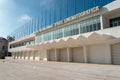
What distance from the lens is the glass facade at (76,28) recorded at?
22.7 meters

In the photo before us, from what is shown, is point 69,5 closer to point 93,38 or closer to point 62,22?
point 62,22

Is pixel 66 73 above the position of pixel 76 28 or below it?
below

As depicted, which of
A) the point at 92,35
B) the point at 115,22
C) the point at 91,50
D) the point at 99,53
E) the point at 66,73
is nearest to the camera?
the point at 66,73

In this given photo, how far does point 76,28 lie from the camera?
26266 millimetres

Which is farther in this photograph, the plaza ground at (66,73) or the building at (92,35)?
the building at (92,35)

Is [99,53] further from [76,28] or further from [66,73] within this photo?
[66,73]

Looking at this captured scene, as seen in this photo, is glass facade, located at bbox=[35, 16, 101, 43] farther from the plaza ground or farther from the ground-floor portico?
the plaza ground

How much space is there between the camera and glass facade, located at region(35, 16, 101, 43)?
2269 cm

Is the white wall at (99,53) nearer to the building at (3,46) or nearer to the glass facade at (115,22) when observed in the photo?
the glass facade at (115,22)

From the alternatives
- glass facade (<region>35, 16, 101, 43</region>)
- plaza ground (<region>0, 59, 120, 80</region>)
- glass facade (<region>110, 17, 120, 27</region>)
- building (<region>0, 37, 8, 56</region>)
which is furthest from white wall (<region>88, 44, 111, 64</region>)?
building (<region>0, 37, 8, 56</region>)

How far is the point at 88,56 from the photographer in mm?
23750

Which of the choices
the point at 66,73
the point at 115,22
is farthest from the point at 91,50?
the point at 66,73

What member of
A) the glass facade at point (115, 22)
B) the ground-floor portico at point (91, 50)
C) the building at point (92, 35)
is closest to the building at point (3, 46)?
the ground-floor portico at point (91, 50)

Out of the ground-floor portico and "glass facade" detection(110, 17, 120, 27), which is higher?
"glass facade" detection(110, 17, 120, 27)
